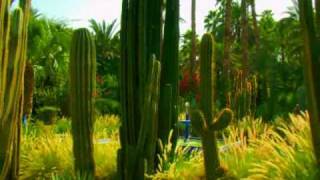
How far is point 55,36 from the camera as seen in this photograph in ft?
80.3

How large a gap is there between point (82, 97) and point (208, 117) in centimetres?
177

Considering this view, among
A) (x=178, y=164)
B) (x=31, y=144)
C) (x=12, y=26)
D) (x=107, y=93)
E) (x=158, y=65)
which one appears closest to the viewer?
(x=12, y=26)

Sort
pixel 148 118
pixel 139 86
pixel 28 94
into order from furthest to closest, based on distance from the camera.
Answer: pixel 28 94, pixel 139 86, pixel 148 118

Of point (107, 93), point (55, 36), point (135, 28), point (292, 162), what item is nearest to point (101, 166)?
point (135, 28)

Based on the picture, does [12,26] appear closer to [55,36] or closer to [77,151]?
[77,151]

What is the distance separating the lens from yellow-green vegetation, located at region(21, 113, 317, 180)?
5.99m

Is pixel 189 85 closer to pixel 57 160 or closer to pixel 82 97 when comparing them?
pixel 57 160

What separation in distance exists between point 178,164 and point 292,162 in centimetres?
247

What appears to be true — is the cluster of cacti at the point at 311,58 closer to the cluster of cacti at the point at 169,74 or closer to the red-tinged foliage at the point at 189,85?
the cluster of cacti at the point at 169,74

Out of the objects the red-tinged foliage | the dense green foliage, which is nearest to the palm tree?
the red-tinged foliage

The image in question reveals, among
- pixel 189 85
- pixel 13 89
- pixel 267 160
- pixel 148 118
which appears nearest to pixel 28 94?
pixel 148 118

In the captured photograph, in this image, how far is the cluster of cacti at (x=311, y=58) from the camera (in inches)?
200

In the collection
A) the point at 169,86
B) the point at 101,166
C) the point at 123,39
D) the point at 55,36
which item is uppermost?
the point at 55,36

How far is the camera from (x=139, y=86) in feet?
26.1
